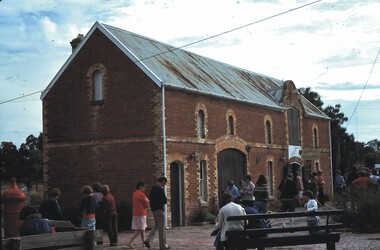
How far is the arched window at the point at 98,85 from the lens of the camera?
24.1 metres

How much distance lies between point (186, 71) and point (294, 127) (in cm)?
1076

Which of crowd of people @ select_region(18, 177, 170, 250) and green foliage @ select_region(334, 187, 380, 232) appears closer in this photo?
crowd of people @ select_region(18, 177, 170, 250)

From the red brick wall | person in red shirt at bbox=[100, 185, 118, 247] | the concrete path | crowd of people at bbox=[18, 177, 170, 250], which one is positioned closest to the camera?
crowd of people at bbox=[18, 177, 170, 250]

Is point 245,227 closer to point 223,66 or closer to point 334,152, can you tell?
point 223,66

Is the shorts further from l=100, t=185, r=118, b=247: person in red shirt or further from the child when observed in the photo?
the child

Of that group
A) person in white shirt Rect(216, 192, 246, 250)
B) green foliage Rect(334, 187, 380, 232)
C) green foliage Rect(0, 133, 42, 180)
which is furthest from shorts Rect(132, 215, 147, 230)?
green foliage Rect(0, 133, 42, 180)

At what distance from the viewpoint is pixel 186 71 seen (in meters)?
26.1

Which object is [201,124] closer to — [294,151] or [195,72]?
[195,72]

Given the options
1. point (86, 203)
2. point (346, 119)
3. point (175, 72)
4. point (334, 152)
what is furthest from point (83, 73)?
point (346, 119)

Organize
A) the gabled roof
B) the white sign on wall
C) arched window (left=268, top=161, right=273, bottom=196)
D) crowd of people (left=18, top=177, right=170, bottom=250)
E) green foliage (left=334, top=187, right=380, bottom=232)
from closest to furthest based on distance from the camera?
crowd of people (left=18, top=177, right=170, bottom=250)
green foliage (left=334, top=187, right=380, bottom=232)
the gabled roof
arched window (left=268, top=161, right=273, bottom=196)
the white sign on wall

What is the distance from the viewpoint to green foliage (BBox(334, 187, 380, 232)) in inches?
701

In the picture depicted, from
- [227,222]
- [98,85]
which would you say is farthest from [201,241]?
[98,85]

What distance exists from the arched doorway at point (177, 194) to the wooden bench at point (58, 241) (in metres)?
13.8

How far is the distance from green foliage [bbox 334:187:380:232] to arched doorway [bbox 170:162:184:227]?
692 cm
